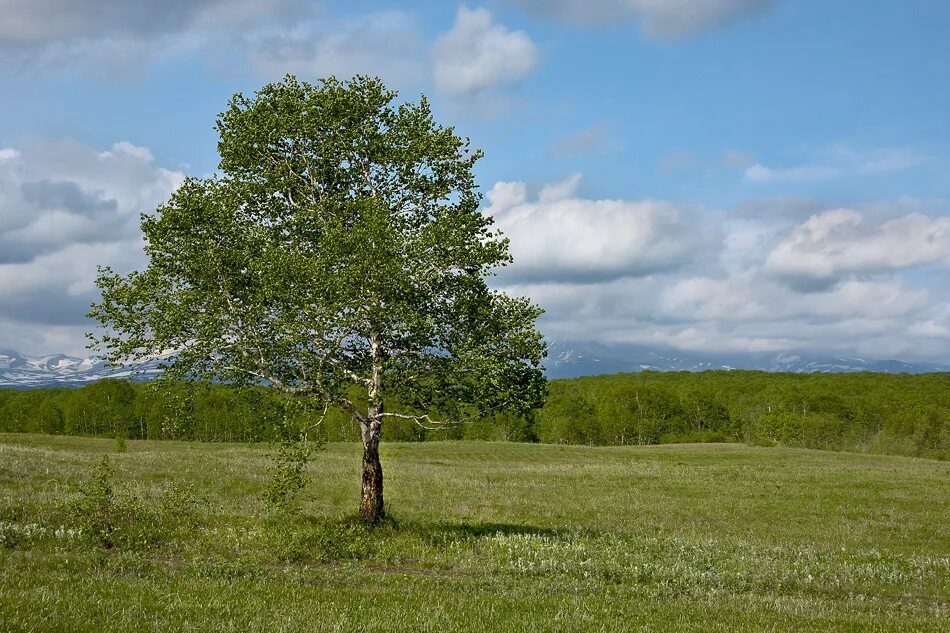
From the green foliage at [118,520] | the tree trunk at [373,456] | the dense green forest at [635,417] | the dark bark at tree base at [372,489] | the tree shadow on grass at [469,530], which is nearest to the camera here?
the green foliage at [118,520]

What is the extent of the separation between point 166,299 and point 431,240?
368 inches

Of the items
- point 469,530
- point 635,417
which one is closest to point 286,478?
point 469,530

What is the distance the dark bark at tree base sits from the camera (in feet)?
86.0

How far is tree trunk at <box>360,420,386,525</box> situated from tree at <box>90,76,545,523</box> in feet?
0.17

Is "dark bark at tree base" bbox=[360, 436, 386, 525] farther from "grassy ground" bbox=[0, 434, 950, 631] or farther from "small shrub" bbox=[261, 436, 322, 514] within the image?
"small shrub" bbox=[261, 436, 322, 514]

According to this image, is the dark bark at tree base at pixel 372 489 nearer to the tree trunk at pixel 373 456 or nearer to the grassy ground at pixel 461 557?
the tree trunk at pixel 373 456

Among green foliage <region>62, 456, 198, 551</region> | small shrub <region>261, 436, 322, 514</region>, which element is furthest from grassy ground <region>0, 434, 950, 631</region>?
small shrub <region>261, 436, 322, 514</region>

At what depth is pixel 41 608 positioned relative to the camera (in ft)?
38.5

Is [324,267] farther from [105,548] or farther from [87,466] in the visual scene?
[87,466]

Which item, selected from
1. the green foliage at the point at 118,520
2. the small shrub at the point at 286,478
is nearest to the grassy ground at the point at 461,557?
the green foliage at the point at 118,520

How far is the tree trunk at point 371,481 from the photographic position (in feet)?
→ 86.2

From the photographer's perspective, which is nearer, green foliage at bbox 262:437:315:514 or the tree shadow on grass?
green foliage at bbox 262:437:315:514

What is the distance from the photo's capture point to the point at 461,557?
22391 millimetres

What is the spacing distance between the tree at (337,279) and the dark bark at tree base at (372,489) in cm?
5
